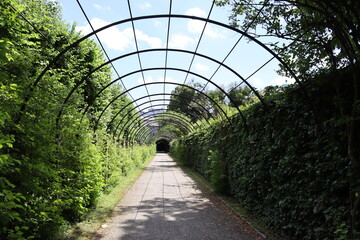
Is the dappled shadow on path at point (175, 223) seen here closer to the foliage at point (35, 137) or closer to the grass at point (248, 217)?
the grass at point (248, 217)

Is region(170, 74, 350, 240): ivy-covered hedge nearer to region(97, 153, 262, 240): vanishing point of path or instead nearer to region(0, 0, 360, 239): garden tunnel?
region(0, 0, 360, 239): garden tunnel

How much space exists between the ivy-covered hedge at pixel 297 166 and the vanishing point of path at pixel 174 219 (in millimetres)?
828

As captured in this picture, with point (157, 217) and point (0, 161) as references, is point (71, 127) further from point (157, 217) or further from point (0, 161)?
point (0, 161)

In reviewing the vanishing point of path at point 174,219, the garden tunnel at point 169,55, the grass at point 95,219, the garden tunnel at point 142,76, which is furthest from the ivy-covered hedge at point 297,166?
the grass at point 95,219

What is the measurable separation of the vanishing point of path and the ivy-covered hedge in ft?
2.72

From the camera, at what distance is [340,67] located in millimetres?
4121

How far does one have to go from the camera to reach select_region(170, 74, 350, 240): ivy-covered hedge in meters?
3.84

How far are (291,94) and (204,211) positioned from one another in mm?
4123

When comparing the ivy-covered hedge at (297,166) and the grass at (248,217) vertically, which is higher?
the ivy-covered hedge at (297,166)

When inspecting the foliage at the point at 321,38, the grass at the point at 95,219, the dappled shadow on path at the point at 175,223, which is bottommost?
the dappled shadow on path at the point at 175,223

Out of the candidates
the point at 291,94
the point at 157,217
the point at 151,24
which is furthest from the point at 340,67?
the point at 157,217

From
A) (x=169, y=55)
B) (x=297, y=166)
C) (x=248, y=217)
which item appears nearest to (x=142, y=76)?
(x=169, y=55)

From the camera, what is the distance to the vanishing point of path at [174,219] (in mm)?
5664

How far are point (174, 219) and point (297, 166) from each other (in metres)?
3.45
